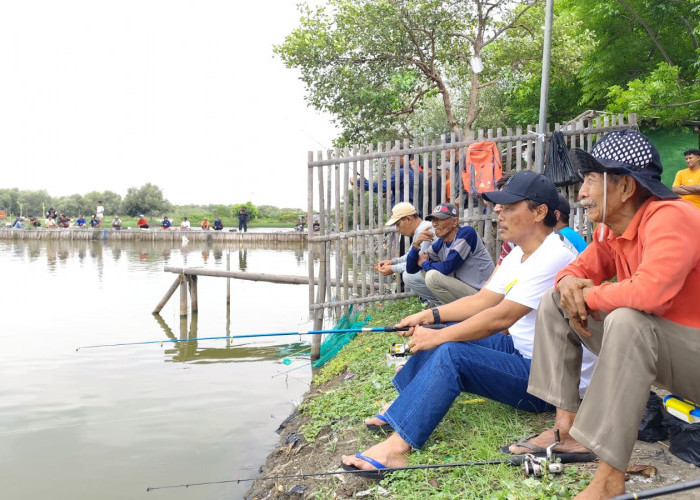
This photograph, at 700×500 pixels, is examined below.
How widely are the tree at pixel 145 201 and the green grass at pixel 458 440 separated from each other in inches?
2653

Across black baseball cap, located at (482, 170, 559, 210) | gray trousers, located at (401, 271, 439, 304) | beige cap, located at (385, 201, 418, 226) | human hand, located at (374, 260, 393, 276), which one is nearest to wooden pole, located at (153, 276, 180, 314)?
human hand, located at (374, 260, 393, 276)

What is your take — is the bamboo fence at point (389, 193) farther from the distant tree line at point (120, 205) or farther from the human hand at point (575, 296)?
the distant tree line at point (120, 205)

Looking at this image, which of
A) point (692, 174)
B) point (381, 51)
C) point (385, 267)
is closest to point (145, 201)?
point (381, 51)

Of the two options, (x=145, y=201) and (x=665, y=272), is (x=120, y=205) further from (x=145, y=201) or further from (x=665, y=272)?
(x=665, y=272)

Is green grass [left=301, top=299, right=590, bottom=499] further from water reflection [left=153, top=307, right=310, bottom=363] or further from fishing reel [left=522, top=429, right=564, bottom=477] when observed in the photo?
water reflection [left=153, top=307, right=310, bottom=363]

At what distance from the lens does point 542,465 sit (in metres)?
2.71

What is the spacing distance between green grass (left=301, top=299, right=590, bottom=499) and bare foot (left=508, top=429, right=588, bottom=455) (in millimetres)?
98

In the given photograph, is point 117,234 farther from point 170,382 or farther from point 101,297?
point 170,382

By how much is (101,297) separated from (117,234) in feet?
84.3

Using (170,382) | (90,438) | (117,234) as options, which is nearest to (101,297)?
(170,382)

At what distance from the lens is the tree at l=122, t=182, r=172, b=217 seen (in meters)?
68.4

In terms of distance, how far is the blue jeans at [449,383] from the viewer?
2.98 m

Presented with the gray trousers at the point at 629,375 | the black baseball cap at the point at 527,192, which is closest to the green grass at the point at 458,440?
the gray trousers at the point at 629,375

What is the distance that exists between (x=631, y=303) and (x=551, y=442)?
0.97 m
